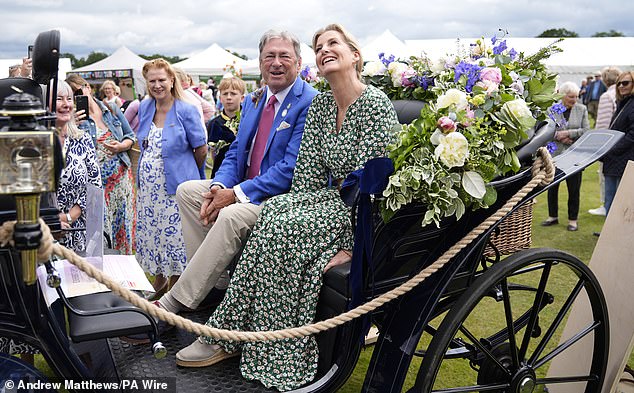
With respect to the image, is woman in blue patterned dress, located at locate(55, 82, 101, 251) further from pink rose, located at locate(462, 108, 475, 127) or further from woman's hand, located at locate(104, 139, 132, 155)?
pink rose, located at locate(462, 108, 475, 127)

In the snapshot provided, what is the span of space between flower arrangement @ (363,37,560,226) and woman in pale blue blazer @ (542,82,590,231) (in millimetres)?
4723

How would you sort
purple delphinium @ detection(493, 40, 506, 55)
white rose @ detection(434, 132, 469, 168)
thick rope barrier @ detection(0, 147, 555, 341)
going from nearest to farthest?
1. thick rope barrier @ detection(0, 147, 555, 341)
2. white rose @ detection(434, 132, 469, 168)
3. purple delphinium @ detection(493, 40, 506, 55)

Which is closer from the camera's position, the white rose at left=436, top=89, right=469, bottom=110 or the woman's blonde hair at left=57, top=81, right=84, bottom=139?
the white rose at left=436, top=89, right=469, bottom=110

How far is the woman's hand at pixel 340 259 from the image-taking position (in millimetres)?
2477

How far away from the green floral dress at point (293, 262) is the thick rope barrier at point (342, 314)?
11.9 inches

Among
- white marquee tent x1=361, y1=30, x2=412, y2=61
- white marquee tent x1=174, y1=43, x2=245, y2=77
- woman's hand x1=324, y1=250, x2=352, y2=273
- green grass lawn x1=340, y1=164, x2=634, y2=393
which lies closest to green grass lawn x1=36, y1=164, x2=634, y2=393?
green grass lawn x1=340, y1=164, x2=634, y2=393

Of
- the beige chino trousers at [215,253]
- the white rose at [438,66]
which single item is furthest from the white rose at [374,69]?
the beige chino trousers at [215,253]

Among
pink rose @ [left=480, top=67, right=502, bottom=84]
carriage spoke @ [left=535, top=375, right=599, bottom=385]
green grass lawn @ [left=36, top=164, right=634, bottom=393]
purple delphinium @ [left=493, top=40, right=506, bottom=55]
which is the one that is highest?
purple delphinium @ [left=493, top=40, right=506, bottom=55]

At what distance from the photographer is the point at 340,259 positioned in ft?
8.24

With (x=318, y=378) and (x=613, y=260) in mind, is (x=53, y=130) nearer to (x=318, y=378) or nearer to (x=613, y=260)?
(x=318, y=378)

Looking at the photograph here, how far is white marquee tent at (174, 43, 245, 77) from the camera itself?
22547mm

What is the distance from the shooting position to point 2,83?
78.9 inches

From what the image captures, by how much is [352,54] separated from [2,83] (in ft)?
5.36

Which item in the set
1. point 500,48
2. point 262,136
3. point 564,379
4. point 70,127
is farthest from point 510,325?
point 70,127
